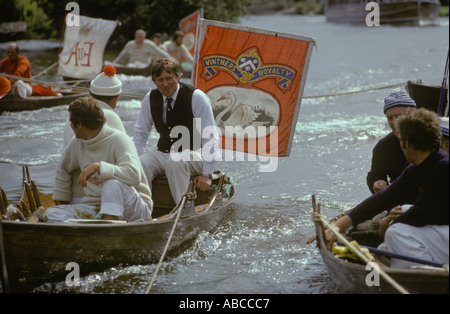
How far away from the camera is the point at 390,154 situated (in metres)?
5.15

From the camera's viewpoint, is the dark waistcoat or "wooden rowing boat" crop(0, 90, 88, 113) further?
"wooden rowing boat" crop(0, 90, 88, 113)

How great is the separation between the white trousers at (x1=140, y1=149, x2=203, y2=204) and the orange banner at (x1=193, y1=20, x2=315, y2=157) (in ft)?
4.29

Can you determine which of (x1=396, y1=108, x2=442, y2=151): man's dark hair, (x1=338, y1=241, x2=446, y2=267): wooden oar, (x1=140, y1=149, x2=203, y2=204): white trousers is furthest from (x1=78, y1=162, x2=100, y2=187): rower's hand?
(x1=396, y1=108, x2=442, y2=151): man's dark hair

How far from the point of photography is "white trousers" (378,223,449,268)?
3.83 metres

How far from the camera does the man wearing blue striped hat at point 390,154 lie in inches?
200

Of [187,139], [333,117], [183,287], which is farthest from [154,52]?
[183,287]

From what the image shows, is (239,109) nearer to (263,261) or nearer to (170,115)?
(170,115)

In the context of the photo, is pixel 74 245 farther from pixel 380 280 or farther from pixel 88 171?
pixel 380 280

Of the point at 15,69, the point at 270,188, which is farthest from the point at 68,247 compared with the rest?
the point at 15,69

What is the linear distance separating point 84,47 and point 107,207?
32.0 feet

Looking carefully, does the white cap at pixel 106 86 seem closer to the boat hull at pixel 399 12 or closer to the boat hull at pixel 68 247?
the boat hull at pixel 68 247

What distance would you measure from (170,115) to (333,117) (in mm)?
8099

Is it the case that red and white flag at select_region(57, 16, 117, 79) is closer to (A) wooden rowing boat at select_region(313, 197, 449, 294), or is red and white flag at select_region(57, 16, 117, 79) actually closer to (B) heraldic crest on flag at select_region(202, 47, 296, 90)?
(B) heraldic crest on flag at select_region(202, 47, 296, 90)

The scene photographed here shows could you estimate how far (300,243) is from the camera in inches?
236
